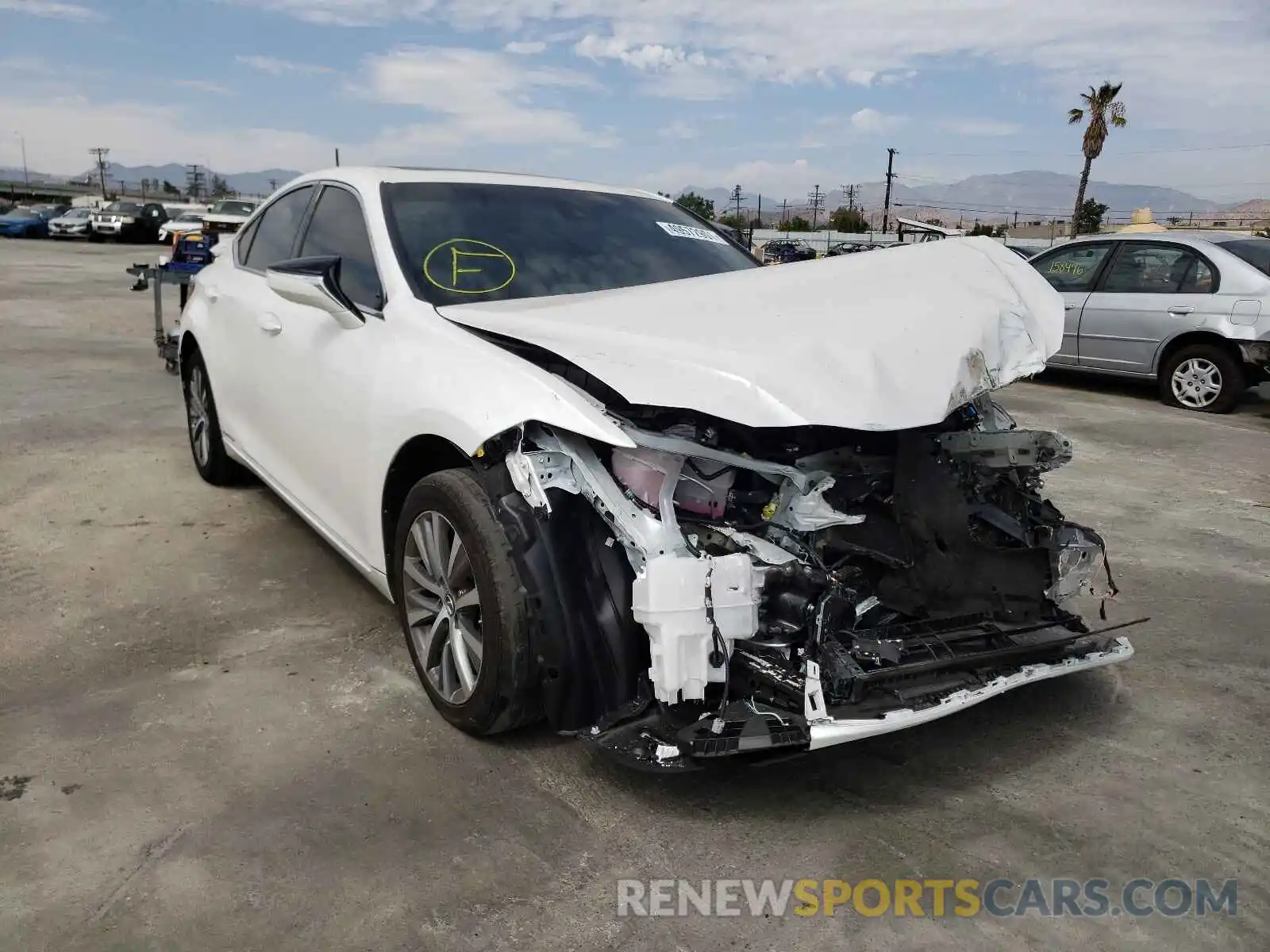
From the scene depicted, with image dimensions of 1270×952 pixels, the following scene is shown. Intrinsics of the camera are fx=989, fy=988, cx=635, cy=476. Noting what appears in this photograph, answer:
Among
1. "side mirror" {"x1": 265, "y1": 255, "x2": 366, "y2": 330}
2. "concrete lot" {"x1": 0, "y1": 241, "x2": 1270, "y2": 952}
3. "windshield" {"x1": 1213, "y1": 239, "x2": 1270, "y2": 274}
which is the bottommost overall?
"concrete lot" {"x1": 0, "y1": 241, "x2": 1270, "y2": 952}

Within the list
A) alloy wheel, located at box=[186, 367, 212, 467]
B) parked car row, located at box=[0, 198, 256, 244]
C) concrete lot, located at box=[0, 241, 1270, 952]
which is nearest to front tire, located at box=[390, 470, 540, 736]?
concrete lot, located at box=[0, 241, 1270, 952]

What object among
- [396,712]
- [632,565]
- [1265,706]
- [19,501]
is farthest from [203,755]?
[1265,706]

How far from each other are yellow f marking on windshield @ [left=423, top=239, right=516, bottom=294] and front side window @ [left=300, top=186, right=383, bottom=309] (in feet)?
0.67

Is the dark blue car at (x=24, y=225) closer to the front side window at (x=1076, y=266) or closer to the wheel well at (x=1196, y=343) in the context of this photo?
the front side window at (x=1076, y=266)

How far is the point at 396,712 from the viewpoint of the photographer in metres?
3.13

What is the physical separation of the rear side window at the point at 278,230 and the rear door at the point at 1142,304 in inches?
301

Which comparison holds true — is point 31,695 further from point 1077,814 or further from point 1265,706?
point 1265,706

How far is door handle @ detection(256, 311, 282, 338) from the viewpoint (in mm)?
4023

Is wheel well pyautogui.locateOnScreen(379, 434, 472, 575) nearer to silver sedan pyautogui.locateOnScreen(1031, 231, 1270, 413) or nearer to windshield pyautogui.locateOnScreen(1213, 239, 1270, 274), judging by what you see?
silver sedan pyautogui.locateOnScreen(1031, 231, 1270, 413)

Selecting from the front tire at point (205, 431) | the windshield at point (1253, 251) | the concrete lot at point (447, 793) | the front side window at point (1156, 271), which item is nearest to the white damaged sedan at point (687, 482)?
the concrete lot at point (447, 793)

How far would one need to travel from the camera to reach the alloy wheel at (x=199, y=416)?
17.3ft

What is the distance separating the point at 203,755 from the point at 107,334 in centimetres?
1005

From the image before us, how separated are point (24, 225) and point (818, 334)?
135 feet

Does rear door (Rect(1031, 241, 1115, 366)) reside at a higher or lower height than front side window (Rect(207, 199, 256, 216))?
lower
